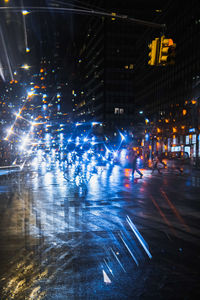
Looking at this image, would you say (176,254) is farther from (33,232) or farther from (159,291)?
(33,232)

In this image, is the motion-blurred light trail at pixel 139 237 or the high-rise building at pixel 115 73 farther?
the high-rise building at pixel 115 73

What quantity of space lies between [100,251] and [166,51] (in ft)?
24.4

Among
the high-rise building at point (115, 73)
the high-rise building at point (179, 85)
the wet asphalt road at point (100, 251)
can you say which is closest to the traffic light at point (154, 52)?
the wet asphalt road at point (100, 251)

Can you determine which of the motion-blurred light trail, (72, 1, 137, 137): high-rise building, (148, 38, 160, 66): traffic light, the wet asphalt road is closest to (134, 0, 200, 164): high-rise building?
(72, 1, 137, 137): high-rise building

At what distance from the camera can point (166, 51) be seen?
1005cm

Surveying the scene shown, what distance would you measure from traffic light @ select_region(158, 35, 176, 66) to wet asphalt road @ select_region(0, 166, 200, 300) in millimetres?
4800

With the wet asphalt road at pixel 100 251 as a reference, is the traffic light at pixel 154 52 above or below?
above

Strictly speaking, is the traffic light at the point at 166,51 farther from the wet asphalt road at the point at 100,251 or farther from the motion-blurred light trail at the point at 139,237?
the motion-blurred light trail at the point at 139,237

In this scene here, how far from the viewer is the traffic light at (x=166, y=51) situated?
9.98 metres

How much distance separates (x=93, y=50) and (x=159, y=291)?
115m

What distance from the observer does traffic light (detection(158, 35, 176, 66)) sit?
998 centimetres

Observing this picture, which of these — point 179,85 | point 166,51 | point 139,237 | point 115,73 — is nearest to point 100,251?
point 139,237

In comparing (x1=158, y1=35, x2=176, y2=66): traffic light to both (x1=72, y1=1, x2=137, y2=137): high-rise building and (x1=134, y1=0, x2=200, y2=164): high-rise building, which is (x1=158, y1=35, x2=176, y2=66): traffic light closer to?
(x1=134, y1=0, x2=200, y2=164): high-rise building

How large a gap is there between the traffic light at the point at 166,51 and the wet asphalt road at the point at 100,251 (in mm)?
4800
